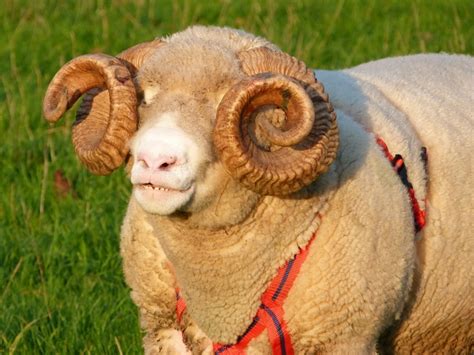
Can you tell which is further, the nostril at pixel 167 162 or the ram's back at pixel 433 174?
the ram's back at pixel 433 174

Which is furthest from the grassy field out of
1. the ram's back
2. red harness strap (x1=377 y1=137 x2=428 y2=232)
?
red harness strap (x1=377 y1=137 x2=428 y2=232)

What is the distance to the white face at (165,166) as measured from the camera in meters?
4.18

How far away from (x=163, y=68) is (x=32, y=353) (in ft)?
6.73

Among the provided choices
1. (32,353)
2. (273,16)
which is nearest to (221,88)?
(32,353)

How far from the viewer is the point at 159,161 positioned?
416cm

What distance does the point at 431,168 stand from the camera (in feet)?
17.5

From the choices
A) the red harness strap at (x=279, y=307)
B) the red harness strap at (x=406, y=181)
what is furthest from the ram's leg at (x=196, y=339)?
the red harness strap at (x=406, y=181)

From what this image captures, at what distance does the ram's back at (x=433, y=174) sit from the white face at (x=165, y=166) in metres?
1.05

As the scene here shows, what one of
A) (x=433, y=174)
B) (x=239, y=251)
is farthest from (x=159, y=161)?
(x=433, y=174)

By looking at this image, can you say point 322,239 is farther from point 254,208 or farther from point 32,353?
point 32,353

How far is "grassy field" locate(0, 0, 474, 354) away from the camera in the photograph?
648 cm

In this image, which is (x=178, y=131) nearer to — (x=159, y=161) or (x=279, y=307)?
(x=159, y=161)

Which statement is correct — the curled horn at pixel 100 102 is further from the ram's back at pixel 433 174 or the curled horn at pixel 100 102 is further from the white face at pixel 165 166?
the ram's back at pixel 433 174

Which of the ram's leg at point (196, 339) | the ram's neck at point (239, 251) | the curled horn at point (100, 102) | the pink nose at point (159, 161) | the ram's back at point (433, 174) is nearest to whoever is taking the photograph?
the pink nose at point (159, 161)
